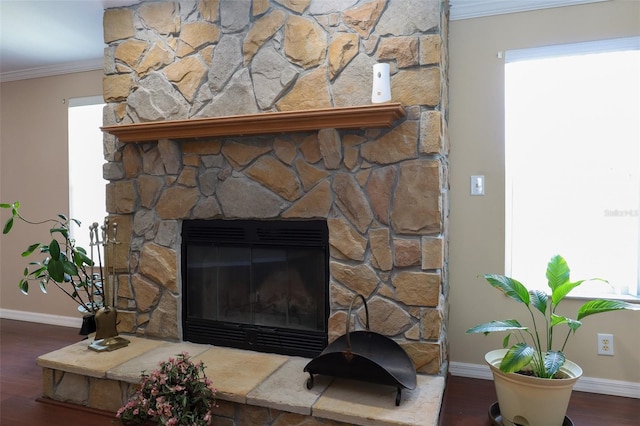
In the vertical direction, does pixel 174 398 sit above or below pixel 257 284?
below

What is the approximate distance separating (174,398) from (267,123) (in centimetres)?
143

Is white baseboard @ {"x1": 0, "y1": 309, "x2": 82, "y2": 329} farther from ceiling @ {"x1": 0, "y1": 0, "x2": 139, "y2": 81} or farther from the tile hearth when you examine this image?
ceiling @ {"x1": 0, "y1": 0, "x2": 139, "y2": 81}

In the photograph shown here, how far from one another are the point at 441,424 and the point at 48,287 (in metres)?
3.68

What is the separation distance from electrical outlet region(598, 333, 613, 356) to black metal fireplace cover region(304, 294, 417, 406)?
4.05 feet

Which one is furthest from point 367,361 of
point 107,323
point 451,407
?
point 107,323

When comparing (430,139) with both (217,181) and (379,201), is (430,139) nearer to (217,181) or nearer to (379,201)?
(379,201)

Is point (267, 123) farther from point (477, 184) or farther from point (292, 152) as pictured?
point (477, 184)

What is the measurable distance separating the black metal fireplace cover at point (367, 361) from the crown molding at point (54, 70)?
3216 millimetres

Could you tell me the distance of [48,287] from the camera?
406 centimetres

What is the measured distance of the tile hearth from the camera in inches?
76.2

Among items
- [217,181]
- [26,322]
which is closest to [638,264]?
[217,181]

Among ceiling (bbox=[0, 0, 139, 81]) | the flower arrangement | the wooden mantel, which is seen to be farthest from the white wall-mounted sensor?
ceiling (bbox=[0, 0, 139, 81])

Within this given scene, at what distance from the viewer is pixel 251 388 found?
6.96ft

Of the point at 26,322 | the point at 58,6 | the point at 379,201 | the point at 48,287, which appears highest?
the point at 58,6
